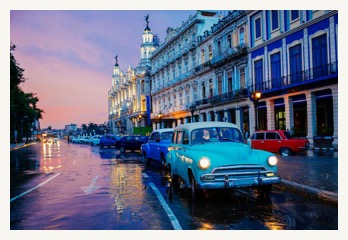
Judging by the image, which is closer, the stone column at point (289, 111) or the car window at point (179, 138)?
the car window at point (179, 138)

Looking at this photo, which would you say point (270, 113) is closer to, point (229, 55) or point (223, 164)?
point (229, 55)

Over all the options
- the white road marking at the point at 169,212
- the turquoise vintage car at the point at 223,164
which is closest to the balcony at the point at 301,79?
the turquoise vintage car at the point at 223,164

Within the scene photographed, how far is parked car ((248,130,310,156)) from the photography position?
734 inches

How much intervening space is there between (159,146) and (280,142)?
7.83 meters

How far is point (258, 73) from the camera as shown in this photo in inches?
1241

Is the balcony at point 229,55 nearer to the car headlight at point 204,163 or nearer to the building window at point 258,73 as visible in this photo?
the building window at point 258,73

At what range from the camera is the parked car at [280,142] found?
1866 cm

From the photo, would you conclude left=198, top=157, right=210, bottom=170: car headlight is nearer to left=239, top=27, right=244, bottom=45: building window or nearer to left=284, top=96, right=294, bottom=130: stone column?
left=284, top=96, right=294, bottom=130: stone column

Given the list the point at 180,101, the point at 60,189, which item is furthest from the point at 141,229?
the point at 180,101

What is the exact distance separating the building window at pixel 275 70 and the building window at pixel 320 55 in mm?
4269

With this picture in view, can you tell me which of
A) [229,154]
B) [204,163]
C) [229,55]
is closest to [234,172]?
[229,154]

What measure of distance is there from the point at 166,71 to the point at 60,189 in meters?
48.8

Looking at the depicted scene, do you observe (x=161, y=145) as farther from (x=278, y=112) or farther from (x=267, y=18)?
(x=267, y=18)

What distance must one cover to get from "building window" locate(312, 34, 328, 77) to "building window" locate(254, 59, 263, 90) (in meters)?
6.87
